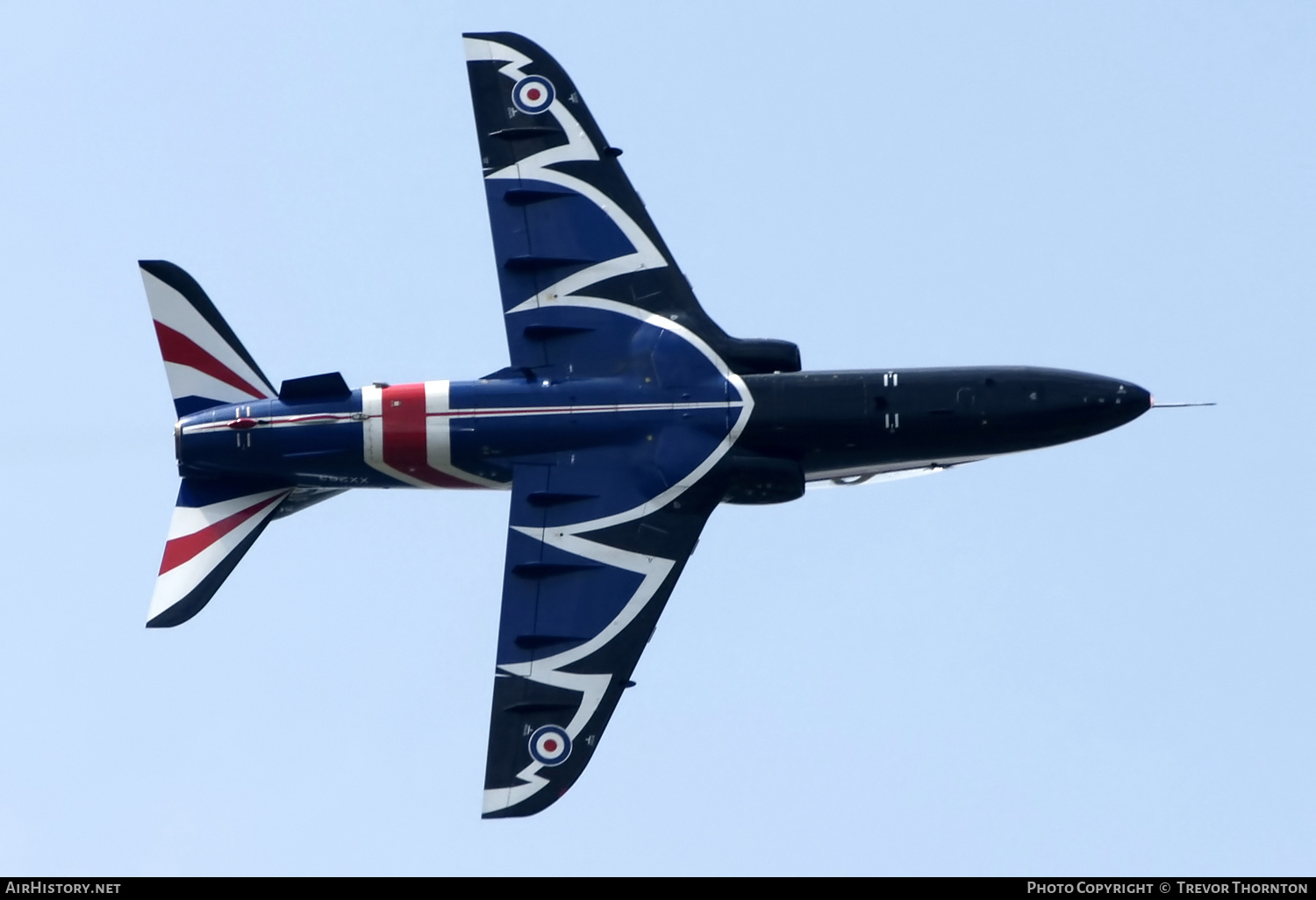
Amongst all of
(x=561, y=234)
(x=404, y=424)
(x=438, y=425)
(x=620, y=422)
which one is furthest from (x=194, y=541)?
(x=561, y=234)

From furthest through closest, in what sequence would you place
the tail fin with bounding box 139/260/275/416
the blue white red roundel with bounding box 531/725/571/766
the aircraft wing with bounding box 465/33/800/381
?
the tail fin with bounding box 139/260/275/416, the aircraft wing with bounding box 465/33/800/381, the blue white red roundel with bounding box 531/725/571/766

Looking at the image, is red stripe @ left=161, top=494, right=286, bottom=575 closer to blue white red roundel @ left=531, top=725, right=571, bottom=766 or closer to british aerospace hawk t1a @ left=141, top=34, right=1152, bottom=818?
british aerospace hawk t1a @ left=141, top=34, right=1152, bottom=818

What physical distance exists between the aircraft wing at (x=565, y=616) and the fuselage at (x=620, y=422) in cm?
82

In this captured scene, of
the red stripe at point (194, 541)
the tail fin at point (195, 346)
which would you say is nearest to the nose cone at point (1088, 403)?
the tail fin at point (195, 346)

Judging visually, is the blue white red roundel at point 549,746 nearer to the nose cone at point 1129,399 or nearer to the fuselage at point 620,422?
the fuselage at point 620,422

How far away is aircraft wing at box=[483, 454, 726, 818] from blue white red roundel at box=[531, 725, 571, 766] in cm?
2

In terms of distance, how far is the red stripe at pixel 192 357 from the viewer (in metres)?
43.8

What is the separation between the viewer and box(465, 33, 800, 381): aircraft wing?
4331 centimetres

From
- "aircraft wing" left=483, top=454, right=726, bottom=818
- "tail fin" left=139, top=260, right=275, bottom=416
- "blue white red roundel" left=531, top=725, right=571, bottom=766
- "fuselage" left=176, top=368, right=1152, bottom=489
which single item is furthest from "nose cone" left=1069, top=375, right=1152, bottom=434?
"tail fin" left=139, top=260, right=275, bottom=416

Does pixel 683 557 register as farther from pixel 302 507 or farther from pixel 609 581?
pixel 302 507

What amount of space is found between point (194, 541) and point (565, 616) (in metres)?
7.34

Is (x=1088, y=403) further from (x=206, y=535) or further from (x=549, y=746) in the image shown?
(x=206, y=535)

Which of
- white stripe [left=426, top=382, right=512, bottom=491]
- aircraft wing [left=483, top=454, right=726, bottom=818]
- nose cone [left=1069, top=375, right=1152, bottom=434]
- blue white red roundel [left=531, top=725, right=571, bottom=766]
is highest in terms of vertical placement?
white stripe [left=426, top=382, right=512, bottom=491]
